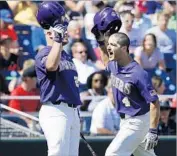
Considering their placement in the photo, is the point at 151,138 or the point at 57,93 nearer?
the point at 57,93

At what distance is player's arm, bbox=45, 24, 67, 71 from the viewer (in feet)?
19.8

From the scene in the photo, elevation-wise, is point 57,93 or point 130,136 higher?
point 57,93

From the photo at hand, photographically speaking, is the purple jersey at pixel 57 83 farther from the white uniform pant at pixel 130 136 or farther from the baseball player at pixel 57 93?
the white uniform pant at pixel 130 136

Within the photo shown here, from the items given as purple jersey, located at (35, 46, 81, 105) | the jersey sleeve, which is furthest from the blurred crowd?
purple jersey, located at (35, 46, 81, 105)

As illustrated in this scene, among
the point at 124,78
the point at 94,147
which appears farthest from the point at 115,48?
the point at 94,147

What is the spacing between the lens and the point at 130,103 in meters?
6.73

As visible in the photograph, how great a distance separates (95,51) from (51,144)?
182 inches

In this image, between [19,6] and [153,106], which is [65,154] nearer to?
[153,106]

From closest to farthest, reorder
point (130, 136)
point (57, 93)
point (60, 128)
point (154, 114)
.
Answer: point (60, 128) → point (57, 93) → point (154, 114) → point (130, 136)

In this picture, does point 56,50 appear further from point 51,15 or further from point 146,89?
point 146,89

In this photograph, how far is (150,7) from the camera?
1118 cm

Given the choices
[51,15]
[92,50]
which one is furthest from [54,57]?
[92,50]

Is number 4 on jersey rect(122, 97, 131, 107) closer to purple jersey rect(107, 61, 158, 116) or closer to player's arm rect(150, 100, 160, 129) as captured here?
purple jersey rect(107, 61, 158, 116)

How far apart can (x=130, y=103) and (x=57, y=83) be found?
830 mm
